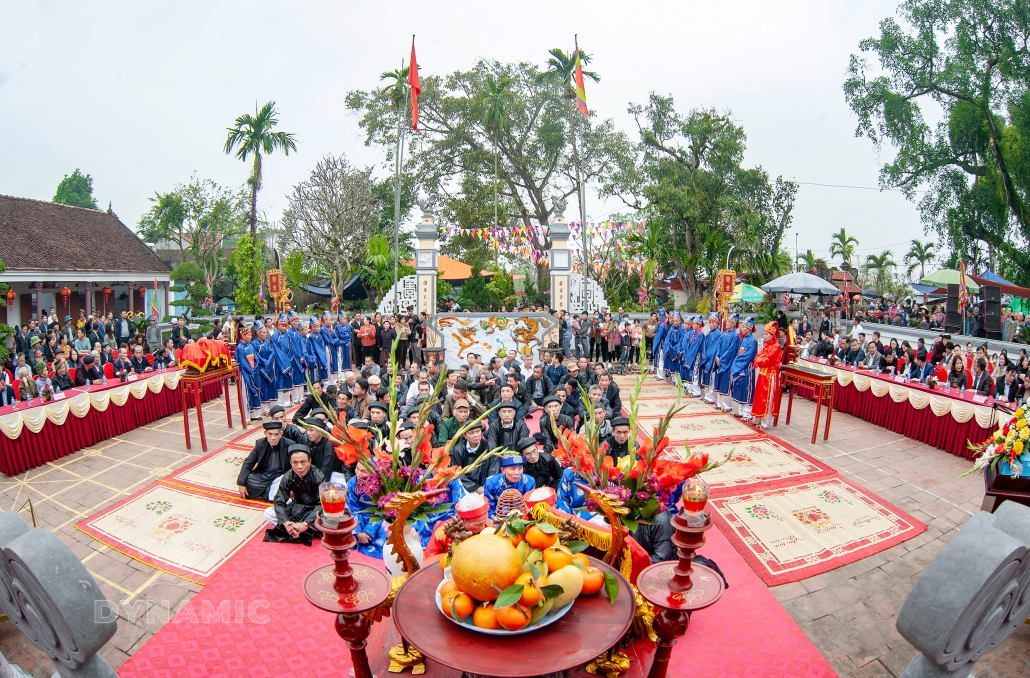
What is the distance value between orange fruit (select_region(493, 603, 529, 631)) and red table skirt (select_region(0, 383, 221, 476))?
7334 millimetres

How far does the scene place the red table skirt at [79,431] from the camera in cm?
733

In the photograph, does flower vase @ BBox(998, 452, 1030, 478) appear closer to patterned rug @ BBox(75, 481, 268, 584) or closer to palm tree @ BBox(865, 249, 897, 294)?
patterned rug @ BBox(75, 481, 268, 584)

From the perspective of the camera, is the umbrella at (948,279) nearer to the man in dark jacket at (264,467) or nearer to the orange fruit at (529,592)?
the man in dark jacket at (264,467)

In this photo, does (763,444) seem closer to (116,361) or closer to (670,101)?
(116,361)

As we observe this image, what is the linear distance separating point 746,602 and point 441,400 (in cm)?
490

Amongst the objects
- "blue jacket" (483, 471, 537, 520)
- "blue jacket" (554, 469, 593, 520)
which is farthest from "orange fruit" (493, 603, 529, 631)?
"blue jacket" (483, 471, 537, 520)

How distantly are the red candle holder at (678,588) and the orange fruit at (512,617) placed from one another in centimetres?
69

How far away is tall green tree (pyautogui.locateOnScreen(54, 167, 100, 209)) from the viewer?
158 feet

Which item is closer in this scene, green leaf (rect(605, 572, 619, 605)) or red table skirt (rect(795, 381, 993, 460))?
green leaf (rect(605, 572, 619, 605))

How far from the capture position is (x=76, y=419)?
8.23m

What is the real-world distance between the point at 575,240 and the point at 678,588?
19.7m

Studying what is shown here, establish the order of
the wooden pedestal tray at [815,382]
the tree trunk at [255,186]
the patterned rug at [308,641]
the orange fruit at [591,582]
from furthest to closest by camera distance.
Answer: the tree trunk at [255,186] < the wooden pedestal tray at [815,382] < the patterned rug at [308,641] < the orange fruit at [591,582]

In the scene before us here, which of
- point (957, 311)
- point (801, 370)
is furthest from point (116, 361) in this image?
point (957, 311)

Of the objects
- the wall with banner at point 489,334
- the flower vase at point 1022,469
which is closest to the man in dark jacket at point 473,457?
the flower vase at point 1022,469
